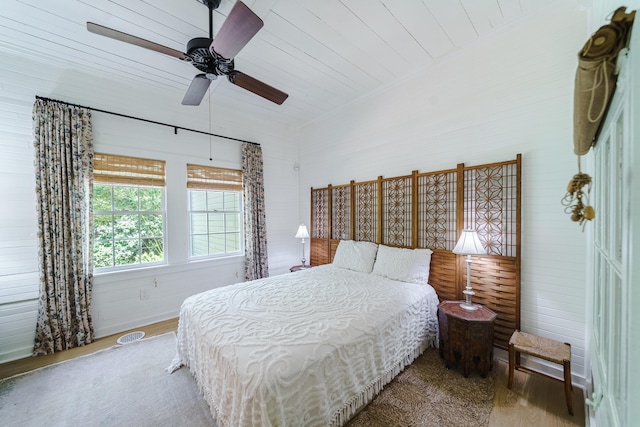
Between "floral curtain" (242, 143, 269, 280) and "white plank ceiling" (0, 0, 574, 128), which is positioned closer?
"white plank ceiling" (0, 0, 574, 128)

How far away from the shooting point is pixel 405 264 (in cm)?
279

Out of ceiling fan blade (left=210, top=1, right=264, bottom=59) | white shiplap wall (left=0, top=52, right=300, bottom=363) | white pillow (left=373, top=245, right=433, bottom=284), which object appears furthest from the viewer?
white pillow (left=373, top=245, right=433, bottom=284)

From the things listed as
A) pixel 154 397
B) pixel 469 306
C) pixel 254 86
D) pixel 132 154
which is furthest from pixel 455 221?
pixel 132 154

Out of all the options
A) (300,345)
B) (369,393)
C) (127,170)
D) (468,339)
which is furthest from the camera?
(127,170)

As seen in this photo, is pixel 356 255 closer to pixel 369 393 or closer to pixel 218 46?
pixel 369 393

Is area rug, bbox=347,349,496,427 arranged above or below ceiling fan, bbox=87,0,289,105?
below

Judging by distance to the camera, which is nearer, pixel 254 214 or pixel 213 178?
pixel 213 178

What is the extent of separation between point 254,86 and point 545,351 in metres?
3.24

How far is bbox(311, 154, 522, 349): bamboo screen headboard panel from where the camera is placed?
229 centimetres

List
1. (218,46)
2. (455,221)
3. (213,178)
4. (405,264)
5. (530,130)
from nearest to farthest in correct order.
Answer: (218,46) < (530,130) < (455,221) < (405,264) < (213,178)

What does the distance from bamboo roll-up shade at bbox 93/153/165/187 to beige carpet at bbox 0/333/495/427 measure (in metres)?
2.04

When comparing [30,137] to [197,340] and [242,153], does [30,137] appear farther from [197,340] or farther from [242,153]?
[197,340]

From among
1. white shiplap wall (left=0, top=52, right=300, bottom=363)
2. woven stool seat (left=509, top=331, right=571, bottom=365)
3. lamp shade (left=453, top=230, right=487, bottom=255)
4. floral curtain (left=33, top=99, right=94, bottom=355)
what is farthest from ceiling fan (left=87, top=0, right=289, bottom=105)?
woven stool seat (left=509, top=331, right=571, bottom=365)

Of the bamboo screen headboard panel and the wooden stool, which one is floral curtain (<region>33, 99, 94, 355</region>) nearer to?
the bamboo screen headboard panel
